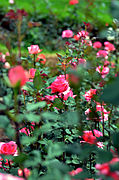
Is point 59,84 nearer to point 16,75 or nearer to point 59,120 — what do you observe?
point 59,120

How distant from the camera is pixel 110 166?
1.73 feet

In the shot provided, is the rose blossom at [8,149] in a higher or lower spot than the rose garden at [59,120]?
lower

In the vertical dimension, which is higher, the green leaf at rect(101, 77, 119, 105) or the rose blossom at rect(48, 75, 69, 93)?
the green leaf at rect(101, 77, 119, 105)

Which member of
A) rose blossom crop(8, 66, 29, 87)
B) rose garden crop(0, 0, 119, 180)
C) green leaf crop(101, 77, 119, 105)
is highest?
rose blossom crop(8, 66, 29, 87)

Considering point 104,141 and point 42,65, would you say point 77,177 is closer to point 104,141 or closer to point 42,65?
point 104,141

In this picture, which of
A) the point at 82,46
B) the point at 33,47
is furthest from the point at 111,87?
the point at 82,46

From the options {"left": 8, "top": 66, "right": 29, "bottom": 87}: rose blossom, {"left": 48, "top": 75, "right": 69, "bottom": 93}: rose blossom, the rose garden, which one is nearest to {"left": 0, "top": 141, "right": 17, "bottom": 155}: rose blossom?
the rose garden

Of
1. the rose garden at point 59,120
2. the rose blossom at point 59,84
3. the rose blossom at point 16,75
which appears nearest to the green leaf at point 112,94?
the rose garden at point 59,120

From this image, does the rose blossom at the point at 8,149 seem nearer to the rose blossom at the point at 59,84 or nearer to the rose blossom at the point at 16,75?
the rose blossom at the point at 59,84

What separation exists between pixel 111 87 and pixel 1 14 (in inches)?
218

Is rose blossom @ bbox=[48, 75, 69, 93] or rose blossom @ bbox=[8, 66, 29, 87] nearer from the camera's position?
rose blossom @ bbox=[8, 66, 29, 87]

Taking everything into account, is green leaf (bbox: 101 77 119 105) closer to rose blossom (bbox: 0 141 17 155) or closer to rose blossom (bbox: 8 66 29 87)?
rose blossom (bbox: 8 66 29 87)

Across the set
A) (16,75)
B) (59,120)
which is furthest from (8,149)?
(16,75)

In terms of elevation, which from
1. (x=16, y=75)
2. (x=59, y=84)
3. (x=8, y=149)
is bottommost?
(x=8, y=149)
